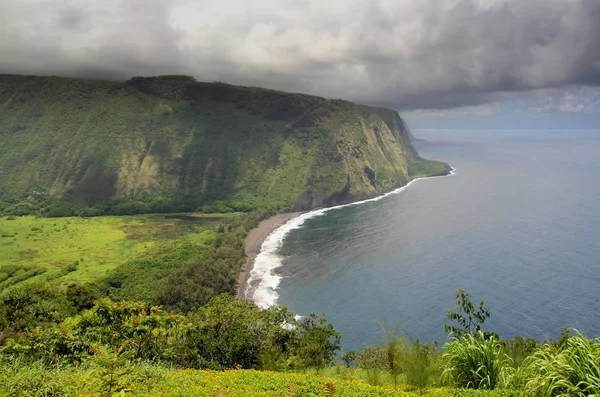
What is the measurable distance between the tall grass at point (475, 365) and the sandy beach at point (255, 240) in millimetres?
84798

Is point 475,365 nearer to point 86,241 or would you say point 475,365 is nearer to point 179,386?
point 179,386

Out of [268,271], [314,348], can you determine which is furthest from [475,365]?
[268,271]

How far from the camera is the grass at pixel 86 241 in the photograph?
121 meters

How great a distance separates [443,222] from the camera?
162 metres

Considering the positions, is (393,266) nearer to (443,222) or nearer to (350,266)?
(350,266)

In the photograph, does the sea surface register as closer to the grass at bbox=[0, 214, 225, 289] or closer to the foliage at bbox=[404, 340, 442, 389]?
the foliage at bbox=[404, 340, 442, 389]

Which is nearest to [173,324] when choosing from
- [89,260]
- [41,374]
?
[41,374]

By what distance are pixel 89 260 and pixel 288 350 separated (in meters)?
113

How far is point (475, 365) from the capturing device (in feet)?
55.1

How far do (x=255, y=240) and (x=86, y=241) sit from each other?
61.8m

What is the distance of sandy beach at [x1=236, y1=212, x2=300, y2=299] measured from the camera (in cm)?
11115

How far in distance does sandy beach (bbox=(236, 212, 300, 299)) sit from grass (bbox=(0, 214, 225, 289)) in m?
16.4

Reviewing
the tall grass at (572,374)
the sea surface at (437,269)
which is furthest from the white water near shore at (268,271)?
the tall grass at (572,374)

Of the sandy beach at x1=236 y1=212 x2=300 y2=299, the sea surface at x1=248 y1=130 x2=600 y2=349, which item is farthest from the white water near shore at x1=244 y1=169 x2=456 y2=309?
the sandy beach at x1=236 y1=212 x2=300 y2=299
